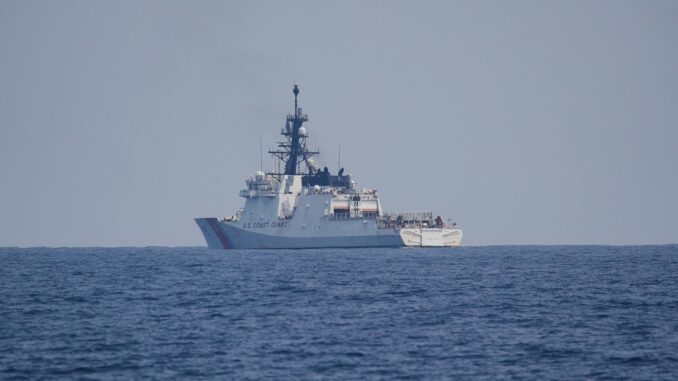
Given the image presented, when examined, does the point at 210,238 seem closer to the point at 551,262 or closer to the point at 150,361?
the point at 551,262

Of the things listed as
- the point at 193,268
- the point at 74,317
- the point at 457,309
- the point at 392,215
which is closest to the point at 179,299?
the point at 74,317

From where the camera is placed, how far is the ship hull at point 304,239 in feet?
286

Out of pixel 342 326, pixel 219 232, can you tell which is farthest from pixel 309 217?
pixel 342 326

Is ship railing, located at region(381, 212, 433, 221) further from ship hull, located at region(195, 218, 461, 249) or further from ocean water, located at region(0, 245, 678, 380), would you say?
ocean water, located at region(0, 245, 678, 380)

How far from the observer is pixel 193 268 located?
67500mm

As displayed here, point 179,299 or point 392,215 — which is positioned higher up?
point 392,215

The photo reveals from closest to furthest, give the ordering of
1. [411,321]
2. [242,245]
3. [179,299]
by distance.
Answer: [411,321], [179,299], [242,245]

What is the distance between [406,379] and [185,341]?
26.6ft

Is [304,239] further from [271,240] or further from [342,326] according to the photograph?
[342,326]

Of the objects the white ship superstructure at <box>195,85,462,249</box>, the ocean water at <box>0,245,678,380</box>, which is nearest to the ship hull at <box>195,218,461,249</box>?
the white ship superstructure at <box>195,85,462,249</box>

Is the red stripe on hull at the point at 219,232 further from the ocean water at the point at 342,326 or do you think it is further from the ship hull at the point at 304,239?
the ocean water at the point at 342,326

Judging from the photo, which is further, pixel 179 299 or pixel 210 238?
pixel 210 238

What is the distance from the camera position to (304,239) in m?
92.3

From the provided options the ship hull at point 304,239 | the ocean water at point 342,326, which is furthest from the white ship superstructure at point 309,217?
the ocean water at point 342,326
